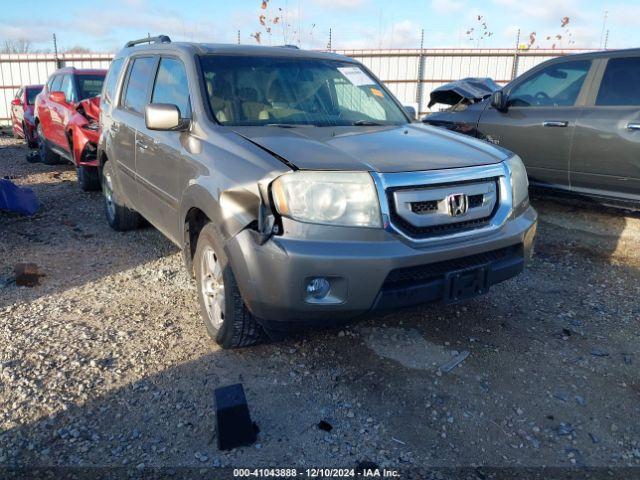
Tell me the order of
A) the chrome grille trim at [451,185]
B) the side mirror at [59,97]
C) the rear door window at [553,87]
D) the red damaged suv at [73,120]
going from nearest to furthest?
1. the chrome grille trim at [451,185]
2. the rear door window at [553,87]
3. the red damaged suv at [73,120]
4. the side mirror at [59,97]

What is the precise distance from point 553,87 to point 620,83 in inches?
28.6

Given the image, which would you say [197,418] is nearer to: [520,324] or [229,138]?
[229,138]

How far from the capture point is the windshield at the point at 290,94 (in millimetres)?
3588

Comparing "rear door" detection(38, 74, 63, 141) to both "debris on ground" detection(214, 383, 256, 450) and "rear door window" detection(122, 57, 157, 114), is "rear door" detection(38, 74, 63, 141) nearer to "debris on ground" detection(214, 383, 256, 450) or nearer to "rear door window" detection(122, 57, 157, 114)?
"rear door window" detection(122, 57, 157, 114)

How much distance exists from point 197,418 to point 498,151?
2.36 meters

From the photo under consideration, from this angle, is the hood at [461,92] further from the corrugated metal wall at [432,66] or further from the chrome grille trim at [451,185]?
the corrugated metal wall at [432,66]

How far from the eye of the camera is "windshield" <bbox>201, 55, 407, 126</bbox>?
359 centimetres

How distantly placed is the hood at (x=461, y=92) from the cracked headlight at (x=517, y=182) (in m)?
4.28

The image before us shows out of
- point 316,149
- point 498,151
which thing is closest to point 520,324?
point 498,151

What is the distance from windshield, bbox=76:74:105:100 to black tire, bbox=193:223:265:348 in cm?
644

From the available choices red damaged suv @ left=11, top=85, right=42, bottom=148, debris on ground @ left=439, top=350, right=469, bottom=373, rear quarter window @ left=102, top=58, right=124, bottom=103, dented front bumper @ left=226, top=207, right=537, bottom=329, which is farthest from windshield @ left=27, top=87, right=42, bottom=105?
debris on ground @ left=439, top=350, right=469, bottom=373

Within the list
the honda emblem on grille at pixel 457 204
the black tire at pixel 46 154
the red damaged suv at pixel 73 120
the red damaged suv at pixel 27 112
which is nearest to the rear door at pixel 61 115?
the red damaged suv at pixel 73 120

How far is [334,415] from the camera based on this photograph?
2.73 meters

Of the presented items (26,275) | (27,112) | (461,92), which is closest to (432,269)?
(26,275)
